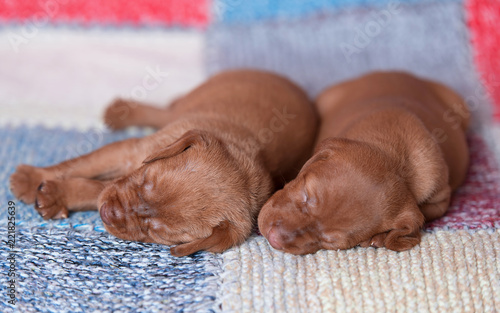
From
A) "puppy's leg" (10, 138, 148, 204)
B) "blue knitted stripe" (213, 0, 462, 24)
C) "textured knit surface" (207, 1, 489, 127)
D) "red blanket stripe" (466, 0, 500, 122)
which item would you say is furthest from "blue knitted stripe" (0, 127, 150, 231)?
"red blanket stripe" (466, 0, 500, 122)

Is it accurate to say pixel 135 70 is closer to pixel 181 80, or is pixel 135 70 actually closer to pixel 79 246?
pixel 181 80

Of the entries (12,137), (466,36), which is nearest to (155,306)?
(12,137)

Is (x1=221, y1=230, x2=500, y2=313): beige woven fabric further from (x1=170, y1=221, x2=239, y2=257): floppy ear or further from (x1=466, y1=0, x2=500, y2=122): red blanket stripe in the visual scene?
(x1=466, y1=0, x2=500, y2=122): red blanket stripe

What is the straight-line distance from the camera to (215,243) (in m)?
2.95

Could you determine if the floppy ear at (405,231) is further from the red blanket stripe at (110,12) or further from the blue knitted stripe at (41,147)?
the red blanket stripe at (110,12)

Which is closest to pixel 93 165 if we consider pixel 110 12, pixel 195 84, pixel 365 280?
pixel 365 280

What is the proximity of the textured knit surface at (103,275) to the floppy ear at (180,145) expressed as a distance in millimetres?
476

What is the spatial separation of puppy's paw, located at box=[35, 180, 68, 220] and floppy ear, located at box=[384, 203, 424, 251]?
1.82 metres

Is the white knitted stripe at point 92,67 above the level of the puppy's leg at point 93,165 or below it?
below

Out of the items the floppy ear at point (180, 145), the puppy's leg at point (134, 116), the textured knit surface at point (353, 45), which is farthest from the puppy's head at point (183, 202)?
the textured knit surface at point (353, 45)

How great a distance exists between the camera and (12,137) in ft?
13.8

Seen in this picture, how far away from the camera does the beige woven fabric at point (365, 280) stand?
2.61m

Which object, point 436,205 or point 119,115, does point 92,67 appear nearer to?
point 119,115

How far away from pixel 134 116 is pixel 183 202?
168cm
